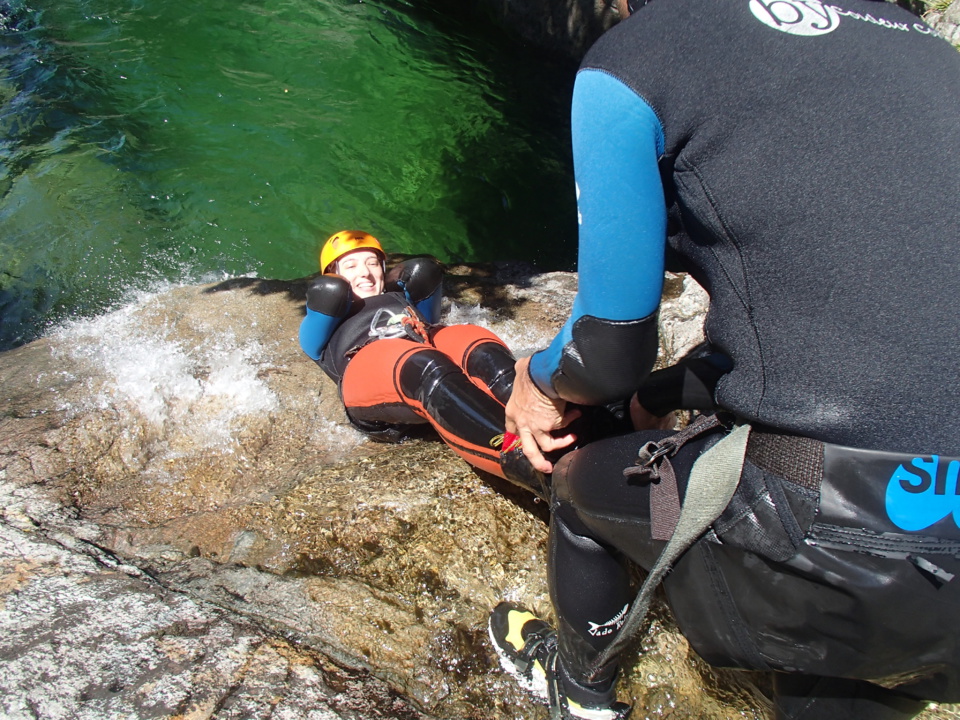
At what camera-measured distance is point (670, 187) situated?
159 centimetres

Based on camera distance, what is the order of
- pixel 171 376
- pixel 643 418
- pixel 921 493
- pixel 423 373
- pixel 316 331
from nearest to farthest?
pixel 921 493, pixel 643 418, pixel 423 373, pixel 316 331, pixel 171 376

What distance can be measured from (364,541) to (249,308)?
2736 millimetres

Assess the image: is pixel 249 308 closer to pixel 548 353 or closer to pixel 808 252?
pixel 548 353

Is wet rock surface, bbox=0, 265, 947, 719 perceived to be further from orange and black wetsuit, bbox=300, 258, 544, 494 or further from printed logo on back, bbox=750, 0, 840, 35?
printed logo on back, bbox=750, 0, 840, 35

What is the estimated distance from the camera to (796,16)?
1415 mm

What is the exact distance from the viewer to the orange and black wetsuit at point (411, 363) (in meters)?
3.22

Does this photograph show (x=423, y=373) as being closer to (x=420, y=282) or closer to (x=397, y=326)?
(x=397, y=326)

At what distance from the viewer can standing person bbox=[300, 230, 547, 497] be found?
3.19 m

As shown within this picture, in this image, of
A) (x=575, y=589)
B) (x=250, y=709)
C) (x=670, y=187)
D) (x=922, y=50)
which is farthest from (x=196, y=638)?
(x=922, y=50)

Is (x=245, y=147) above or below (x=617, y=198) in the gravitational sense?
below

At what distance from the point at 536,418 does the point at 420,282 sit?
267 centimetres

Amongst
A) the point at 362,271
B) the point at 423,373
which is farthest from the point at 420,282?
the point at 423,373

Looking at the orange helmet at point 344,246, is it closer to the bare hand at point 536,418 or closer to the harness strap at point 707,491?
the bare hand at point 536,418

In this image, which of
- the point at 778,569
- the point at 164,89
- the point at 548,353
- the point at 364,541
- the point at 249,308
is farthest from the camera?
the point at 164,89
